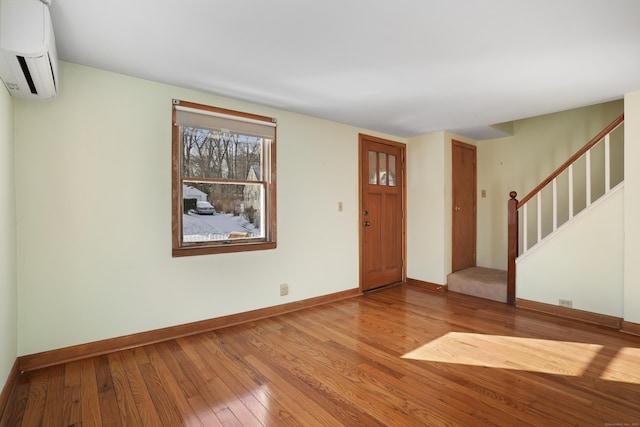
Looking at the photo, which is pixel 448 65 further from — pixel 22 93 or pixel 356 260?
pixel 22 93

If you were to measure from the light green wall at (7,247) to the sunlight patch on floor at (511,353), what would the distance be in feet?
8.80

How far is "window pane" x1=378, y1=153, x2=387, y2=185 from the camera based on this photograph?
15.3ft

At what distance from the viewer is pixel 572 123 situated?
430 centimetres

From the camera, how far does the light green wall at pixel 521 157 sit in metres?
4.20

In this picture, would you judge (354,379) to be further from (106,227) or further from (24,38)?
(24,38)

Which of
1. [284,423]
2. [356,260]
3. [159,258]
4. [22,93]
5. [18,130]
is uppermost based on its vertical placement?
[22,93]

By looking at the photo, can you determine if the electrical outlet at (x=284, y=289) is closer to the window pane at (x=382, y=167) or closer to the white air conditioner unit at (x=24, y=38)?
the window pane at (x=382, y=167)

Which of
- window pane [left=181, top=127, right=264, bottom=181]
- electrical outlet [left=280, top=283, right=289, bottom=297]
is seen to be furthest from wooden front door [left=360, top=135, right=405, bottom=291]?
window pane [left=181, top=127, right=264, bottom=181]

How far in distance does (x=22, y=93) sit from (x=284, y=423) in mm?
2660

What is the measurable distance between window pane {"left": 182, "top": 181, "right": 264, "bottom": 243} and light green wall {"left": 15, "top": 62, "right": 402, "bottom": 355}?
21cm

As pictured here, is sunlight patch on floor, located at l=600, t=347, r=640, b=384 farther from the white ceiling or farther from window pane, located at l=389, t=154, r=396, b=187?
window pane, located at l=389, t=154, r=396, b=187

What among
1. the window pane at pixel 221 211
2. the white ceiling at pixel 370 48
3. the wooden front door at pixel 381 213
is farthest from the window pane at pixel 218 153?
the wooden front door at pixel 381 213

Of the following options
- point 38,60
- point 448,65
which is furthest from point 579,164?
point 38,60

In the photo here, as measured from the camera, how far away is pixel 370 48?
2.18 m
